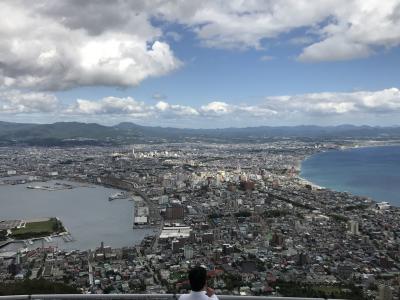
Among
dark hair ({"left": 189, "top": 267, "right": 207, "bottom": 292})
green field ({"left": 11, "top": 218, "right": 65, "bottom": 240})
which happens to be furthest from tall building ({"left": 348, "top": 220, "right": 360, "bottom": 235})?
dark hair ({"left": 189, "top": 267, "right": 207, "bottom": 292})

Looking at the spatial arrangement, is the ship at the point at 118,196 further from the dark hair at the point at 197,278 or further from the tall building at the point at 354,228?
the dark hair at the point at 197,278

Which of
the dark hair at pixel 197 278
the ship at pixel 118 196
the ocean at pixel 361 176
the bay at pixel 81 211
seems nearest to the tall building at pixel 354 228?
the bay at pixel 81 211

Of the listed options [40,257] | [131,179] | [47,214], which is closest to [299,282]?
[40,257]

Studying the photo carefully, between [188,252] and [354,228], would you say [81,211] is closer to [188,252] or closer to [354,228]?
[188,252]

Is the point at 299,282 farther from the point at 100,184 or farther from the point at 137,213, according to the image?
the point at 100,184

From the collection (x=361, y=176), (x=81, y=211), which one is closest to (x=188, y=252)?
(x=81, y=211)

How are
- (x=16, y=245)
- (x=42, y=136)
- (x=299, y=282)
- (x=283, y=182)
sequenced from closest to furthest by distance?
1. (x=299, y=282)
2. (x=16, y=245)
3. (x=283, y=182)
4. (x=42, y=136)

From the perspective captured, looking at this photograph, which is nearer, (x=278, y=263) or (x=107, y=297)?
(x=107, y=297)
